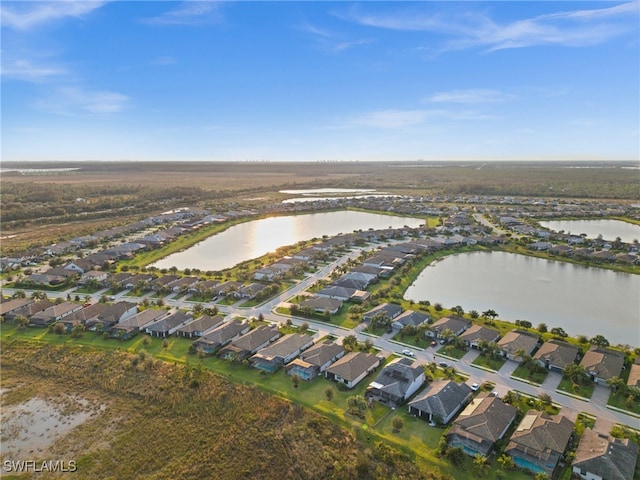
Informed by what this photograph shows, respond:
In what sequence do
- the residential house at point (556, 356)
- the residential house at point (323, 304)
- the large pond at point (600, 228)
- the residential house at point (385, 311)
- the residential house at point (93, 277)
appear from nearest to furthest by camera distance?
the residential house at point (556, 356), the residential house at point (385, 311), the residential house at point (323, 304), the residential house at point (93, 277), the large pond at point (600, 228)

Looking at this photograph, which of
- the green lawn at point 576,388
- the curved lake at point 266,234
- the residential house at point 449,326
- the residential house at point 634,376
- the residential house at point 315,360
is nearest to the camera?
the residential house at point 634,376

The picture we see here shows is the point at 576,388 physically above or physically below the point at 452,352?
below

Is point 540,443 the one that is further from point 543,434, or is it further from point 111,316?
point 111,316

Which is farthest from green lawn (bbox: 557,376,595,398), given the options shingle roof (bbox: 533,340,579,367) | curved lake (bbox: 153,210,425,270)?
curved lake (bbox: 153,210,425,270)

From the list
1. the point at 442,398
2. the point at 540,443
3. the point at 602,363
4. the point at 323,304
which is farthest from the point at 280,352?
the point at 602,363

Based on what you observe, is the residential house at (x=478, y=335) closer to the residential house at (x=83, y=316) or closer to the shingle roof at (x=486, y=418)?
the shingle roof at (x=486, y=418)

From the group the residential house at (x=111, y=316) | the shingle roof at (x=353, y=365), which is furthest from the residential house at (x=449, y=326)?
the residential house at (x=111, y=316)
